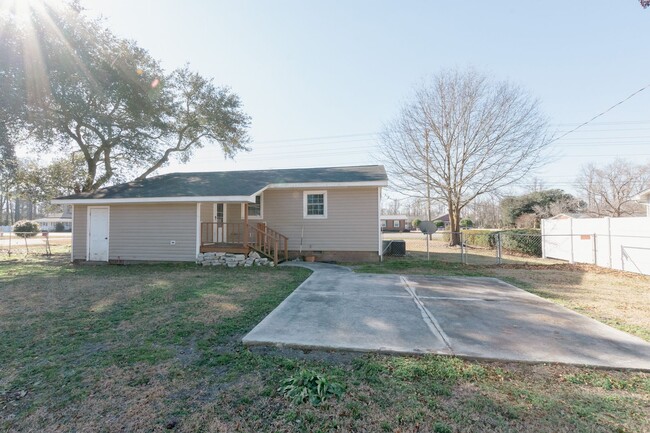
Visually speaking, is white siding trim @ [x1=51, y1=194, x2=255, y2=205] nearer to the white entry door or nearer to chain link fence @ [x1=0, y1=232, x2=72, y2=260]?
the white entry door

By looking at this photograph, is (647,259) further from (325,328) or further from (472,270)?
(325,328)

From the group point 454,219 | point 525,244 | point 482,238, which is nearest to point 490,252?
point 525,244

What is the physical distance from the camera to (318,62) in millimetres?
14531

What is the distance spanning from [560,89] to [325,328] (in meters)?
16.7

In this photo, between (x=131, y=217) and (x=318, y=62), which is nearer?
(x=131, y=217)

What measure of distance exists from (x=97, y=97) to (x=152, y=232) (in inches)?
298

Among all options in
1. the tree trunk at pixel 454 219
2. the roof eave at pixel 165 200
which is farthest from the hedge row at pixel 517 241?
the roof eave at pixel 165 200

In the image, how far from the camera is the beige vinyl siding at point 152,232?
1059 centimetres

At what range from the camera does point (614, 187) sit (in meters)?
24.4

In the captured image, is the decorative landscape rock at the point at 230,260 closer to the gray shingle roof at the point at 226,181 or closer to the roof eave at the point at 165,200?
the roof eave at the point at 165,200

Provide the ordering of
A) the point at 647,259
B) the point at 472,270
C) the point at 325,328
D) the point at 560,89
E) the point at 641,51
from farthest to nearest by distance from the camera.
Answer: the point at 560,89
the point at 472,270
the point at 647,259
the point at 641,51
the point at 325,328

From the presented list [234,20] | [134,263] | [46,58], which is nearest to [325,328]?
[134,263]

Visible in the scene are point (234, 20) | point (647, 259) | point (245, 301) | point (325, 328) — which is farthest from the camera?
point (234, 20)

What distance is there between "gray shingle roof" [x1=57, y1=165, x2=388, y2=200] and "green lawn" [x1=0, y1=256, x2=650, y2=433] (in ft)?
22.6
